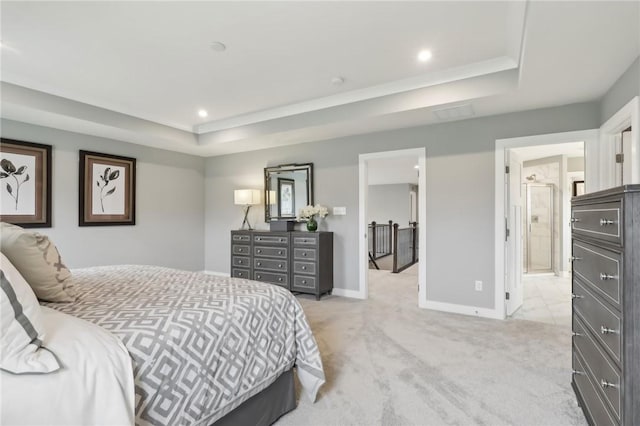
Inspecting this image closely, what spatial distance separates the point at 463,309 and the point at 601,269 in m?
2.55

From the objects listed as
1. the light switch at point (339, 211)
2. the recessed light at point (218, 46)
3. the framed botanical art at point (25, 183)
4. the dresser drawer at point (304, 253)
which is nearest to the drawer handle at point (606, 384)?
the recessed light at point (218, 46)

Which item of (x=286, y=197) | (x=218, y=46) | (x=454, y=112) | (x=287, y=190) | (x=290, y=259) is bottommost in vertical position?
(x=290, y=259)

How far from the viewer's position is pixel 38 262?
1.43 metres

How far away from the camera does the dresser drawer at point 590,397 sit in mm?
1401

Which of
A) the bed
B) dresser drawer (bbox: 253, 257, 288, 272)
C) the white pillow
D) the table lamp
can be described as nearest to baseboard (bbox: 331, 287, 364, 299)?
dresser drawer (bbox: 253, 257, 288, 272)

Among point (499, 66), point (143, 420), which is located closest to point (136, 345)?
point (143, 420)

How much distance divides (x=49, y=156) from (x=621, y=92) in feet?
19.1

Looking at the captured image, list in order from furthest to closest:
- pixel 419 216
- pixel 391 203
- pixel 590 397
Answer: pixel 391 203
pixel 419 216
pixel 590 397

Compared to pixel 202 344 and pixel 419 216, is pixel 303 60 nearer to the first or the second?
pixel 419 216

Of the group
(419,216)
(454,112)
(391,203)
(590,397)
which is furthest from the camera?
(391,203)

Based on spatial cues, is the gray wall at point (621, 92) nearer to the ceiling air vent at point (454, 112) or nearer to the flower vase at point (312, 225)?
the ceiling air vent at point (454, 112)

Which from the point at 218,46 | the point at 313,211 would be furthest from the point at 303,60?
the point at 313,211

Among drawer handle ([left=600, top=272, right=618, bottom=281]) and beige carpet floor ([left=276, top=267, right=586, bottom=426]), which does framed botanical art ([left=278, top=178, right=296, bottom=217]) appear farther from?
drawer handle ([left=600, top=272, right=618, bottom=281])

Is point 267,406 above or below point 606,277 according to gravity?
below
